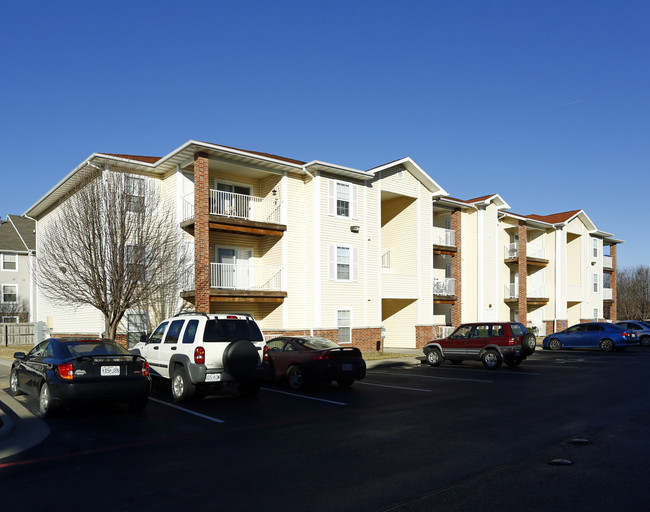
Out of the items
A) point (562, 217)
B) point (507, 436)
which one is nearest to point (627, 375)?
point (507, 436)

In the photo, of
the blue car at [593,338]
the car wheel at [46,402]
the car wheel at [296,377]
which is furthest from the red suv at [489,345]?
the car wheel at [46,402]

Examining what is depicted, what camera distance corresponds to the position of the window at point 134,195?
2036 cm

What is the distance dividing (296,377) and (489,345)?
28.8 feet

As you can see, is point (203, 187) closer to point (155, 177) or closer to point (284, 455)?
point (155, 177)

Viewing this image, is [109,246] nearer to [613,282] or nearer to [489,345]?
[489,345]

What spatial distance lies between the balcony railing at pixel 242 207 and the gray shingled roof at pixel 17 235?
84.8 ft

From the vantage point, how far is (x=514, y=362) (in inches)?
800

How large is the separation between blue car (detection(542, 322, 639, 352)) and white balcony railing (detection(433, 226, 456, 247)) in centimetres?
789

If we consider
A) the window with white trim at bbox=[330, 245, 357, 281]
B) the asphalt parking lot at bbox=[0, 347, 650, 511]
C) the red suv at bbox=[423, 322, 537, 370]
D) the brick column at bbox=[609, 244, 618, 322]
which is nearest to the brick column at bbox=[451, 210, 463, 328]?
the window with white trim at bbox=[330, 245, 357, 281]

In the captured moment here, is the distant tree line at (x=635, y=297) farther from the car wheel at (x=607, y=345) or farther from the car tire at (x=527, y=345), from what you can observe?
the car tire at (x=527, y=345)

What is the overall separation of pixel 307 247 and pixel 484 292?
15644 mm

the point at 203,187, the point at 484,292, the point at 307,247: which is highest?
the point at 203,187

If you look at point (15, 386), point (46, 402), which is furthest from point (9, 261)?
point (46, 402)

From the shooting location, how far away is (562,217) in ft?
150
